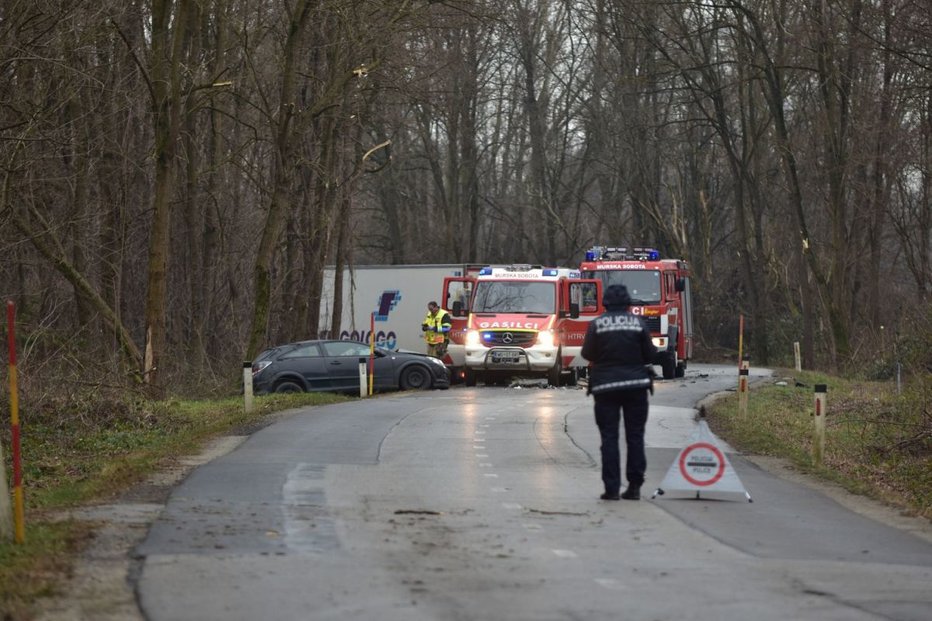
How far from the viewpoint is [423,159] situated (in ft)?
212

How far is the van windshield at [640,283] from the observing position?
35906mm

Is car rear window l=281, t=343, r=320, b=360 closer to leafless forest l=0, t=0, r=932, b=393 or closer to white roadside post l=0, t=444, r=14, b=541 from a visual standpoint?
leafless forest l=0, t=0, r=932, b=393

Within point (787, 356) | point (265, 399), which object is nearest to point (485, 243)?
point (787, 356)

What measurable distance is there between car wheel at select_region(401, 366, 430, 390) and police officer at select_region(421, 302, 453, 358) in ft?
6.38

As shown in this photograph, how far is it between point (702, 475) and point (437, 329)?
21.2 m

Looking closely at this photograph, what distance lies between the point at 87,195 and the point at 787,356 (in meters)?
32.7

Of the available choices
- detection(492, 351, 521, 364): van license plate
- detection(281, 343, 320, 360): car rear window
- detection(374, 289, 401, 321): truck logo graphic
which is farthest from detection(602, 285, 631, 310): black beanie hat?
detection(374, 289, 401, 321): truck logo graphic

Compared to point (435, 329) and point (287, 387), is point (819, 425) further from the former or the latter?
point (435, 329)

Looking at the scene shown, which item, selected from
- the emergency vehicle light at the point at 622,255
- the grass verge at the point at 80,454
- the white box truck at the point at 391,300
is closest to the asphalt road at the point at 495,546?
the grass verge at the point at 80,454

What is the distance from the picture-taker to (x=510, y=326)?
32625 millimetres

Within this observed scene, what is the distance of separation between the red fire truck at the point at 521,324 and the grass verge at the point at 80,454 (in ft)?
23.0

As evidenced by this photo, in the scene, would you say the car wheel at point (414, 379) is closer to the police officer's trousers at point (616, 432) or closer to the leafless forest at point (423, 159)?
the leafless forest at point (423, 159)

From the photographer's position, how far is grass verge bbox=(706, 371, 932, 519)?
1496cm

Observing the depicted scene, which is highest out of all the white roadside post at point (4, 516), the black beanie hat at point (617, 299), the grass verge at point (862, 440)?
the black beanie hat at point (617, 299)
